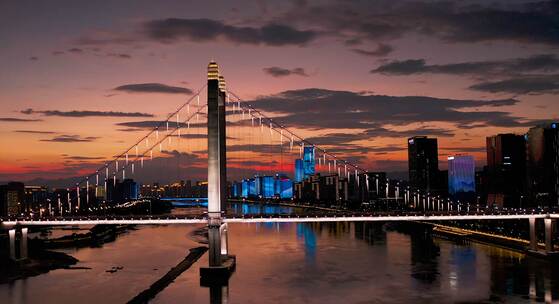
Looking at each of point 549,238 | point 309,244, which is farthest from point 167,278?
point 549,238

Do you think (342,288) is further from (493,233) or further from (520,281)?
(493,233)

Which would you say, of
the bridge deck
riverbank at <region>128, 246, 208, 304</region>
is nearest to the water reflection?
the bridge deck

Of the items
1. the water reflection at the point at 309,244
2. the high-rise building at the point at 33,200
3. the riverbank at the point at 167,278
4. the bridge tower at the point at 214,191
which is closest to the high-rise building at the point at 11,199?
the high-rise building at the point at 33,200

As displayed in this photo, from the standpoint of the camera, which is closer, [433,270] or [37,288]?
[37,288]

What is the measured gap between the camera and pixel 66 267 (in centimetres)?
5297

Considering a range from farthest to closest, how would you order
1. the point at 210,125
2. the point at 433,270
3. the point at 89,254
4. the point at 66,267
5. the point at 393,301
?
the point at 89,254, the point at 66,267, the point at 433,270, the point at 210,125, the point at 393,301

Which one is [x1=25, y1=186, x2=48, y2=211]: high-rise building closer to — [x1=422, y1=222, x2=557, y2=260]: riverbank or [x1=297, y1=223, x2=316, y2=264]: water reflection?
[x1=297, y1=223, x2=316, y2=264]: water reflection

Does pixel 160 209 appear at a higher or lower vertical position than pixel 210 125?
lower

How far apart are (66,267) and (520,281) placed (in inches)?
1433

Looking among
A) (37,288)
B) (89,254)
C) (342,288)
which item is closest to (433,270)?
(342,288)

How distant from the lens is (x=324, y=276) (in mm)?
45719

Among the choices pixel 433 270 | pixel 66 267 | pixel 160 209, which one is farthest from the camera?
pixel 160 209

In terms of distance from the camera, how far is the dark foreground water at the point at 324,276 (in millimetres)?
38344

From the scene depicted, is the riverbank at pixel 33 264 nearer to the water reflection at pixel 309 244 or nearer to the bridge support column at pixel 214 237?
the bridge support column at pixel 214 237
